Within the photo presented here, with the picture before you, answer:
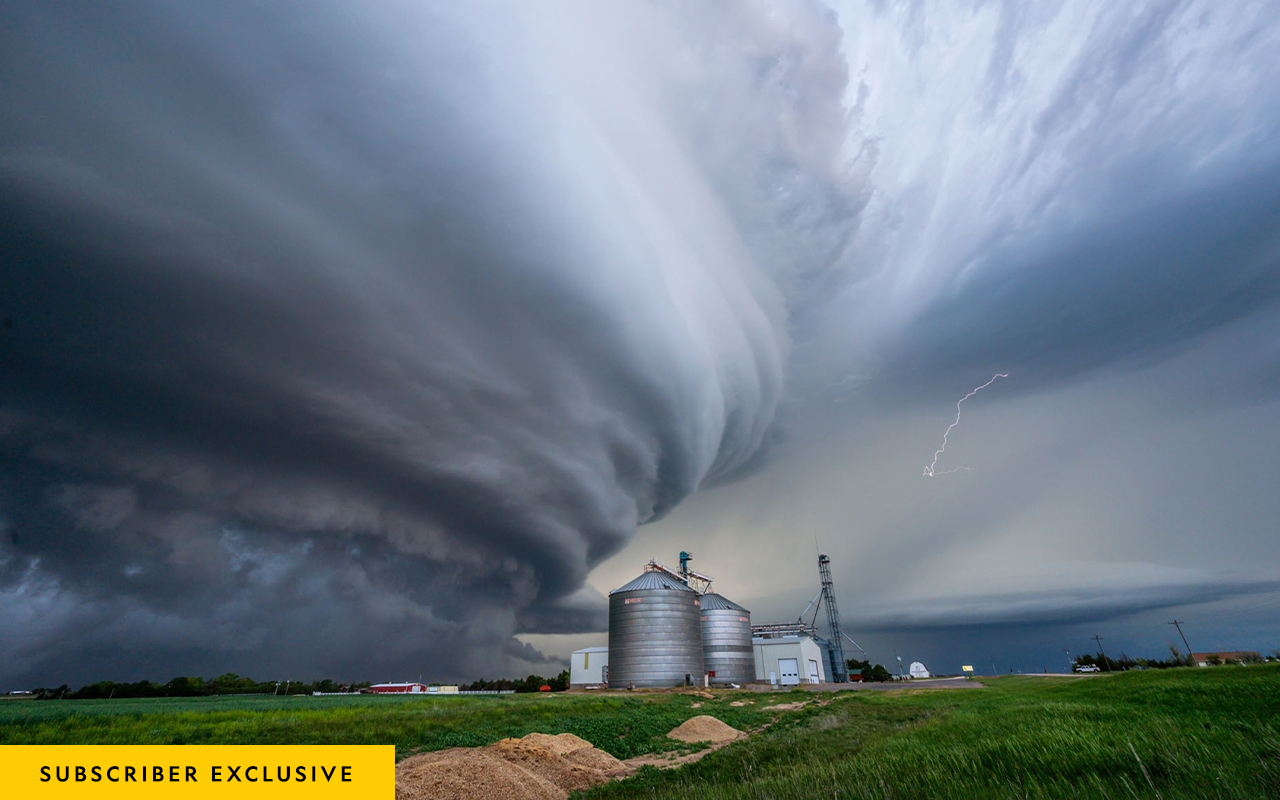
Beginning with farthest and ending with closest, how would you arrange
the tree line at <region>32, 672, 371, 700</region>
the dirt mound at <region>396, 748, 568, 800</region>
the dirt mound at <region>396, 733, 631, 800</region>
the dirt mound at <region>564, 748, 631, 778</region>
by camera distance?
the tree line at <region>32, 672, 371, 700</region>
the dirt mound at <region>564, 748, 631, 778</region>
the dirt mound at <region>396, 733, 631, 800</region>
the dirt mound at <region>396, 748, 568, 800</region>

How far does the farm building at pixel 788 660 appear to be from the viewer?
12350cm

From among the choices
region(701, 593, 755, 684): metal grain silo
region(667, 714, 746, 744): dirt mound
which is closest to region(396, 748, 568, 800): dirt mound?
region(667, 714, 746, 744): dirt mound

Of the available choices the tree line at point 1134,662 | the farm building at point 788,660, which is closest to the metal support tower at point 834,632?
the farm building at point 788,660

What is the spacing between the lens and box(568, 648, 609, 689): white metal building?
119 meters

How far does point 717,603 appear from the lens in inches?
4818

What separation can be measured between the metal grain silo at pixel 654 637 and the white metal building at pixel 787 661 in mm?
26737

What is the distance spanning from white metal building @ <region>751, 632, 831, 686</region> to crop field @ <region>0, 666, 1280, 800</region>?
267 feet

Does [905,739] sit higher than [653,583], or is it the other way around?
[653,583]

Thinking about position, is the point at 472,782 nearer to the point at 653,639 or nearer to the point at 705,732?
the point at 705,732

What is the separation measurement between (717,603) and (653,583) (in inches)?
878

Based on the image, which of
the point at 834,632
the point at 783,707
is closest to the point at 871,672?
the point at 834,632

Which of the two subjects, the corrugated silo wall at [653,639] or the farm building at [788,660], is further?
the farm building at [788,660]

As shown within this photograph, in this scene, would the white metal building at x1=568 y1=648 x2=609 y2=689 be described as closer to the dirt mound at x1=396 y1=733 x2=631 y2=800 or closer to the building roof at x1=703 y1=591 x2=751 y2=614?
the building roof at x1=703 y1=591 x2=751 y2=614

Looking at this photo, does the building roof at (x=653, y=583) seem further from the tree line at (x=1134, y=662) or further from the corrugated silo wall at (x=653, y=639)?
the tree line at (x=1134, y=662)
